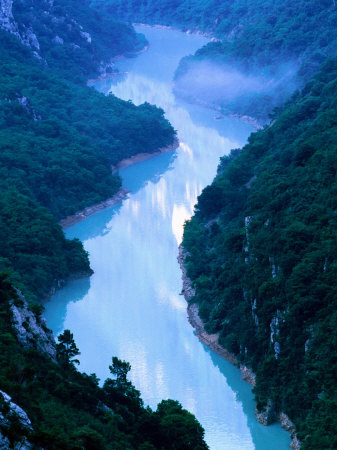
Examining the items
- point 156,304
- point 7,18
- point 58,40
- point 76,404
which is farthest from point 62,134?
point 76,404

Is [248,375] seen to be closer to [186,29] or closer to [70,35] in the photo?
[70,35]

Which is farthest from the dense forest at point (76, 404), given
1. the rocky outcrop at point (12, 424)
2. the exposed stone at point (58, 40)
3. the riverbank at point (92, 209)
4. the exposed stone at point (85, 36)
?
the exposed stone at point (85, 36)

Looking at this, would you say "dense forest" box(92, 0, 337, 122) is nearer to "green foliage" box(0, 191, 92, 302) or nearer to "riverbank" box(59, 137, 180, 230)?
"riverbank" box(59, 137, 180, 230)

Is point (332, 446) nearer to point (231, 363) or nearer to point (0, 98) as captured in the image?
point (231, 363)

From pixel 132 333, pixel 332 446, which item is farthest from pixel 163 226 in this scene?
pixel 332 446

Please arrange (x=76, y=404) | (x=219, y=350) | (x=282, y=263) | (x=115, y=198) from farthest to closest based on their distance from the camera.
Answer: (x=115, y=198) < (x=219, y=350) < (x=282, y=263) < (x=76, y=404)

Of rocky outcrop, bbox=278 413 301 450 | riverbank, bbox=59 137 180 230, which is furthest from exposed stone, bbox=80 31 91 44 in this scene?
rocky outcrop, bbox=278 413 301 450

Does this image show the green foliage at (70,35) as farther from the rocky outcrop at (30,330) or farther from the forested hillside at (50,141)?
the rocky outcrop at (30,330)
